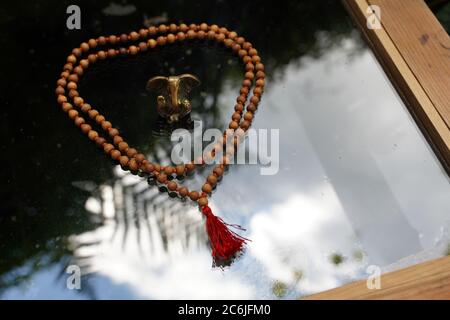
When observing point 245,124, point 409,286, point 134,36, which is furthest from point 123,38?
point 409,286

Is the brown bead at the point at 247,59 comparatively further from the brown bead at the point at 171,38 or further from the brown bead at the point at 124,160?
the brown bead at the point at 124,160

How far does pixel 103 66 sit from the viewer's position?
1.14 m

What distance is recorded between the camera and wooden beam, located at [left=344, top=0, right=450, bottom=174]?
97cm

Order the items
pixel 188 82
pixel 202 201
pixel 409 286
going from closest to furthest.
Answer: pixel 409 286 → pixel 202 201 → pixel 188 82

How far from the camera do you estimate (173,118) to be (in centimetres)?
104

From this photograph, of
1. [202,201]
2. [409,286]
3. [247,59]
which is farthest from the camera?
→ [247,59]

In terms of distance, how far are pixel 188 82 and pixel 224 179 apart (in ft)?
0.65

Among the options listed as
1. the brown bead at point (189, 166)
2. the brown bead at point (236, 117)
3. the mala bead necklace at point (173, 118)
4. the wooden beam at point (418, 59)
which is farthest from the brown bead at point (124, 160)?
the wooden beam at point (418, 59)

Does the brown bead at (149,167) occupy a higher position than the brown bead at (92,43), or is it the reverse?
the brown bead at (92,43)

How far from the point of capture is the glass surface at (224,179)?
87 cm

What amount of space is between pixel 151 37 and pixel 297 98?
0.34m

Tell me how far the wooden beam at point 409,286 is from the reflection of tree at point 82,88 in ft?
1.05

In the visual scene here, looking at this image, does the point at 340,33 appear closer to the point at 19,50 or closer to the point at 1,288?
the point at 19,50

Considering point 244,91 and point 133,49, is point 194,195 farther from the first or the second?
point 133,49
